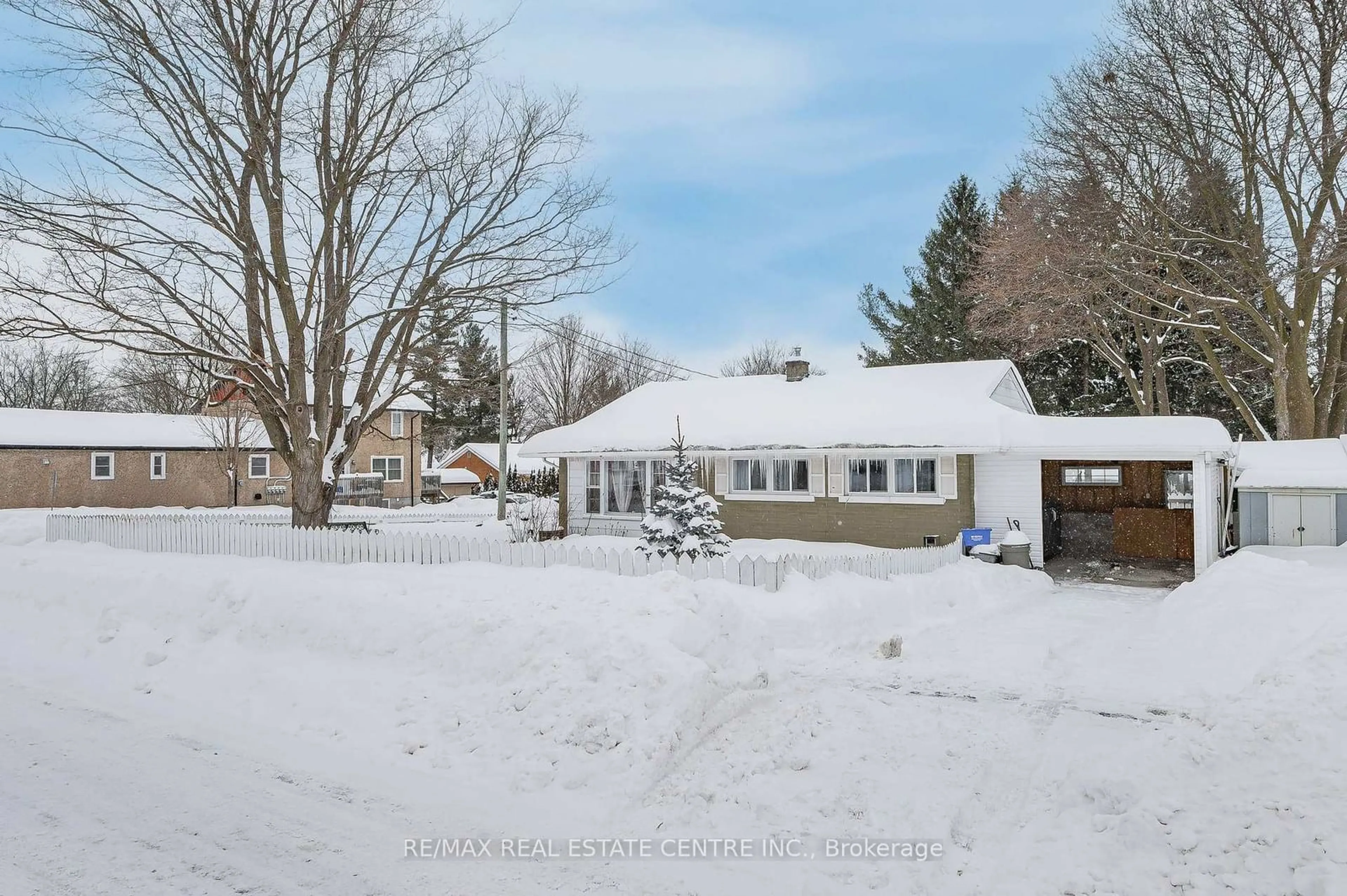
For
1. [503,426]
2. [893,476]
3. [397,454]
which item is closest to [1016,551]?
[893,476]

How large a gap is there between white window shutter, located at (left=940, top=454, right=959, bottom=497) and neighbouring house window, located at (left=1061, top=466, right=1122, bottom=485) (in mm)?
5949

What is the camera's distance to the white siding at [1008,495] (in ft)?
55.0

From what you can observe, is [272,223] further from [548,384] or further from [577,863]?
[548,384]

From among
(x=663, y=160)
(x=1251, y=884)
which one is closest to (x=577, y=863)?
(x=1251, y=884)

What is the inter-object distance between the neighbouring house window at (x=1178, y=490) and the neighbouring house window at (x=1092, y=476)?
111 cm

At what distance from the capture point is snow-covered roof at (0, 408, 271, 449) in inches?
1334

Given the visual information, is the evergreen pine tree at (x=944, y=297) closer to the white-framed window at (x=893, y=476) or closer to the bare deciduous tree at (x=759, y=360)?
the white-framed window at (x=893, y=476)

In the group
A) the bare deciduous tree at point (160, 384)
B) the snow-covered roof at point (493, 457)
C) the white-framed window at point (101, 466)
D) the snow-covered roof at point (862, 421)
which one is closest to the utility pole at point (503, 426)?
the snow-covered roof at point (862, 421)

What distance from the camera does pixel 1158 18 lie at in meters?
20.0

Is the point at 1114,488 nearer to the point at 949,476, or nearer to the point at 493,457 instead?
the point at 949,476

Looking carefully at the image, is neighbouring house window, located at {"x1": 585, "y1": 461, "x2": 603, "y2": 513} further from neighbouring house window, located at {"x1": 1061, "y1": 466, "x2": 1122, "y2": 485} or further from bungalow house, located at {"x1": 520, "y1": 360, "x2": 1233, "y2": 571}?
neighbouring house window, located at {"x1": 1061, "y1": 466, "x2": 1122, "y2": 485}

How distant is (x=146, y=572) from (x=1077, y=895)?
40.0 ft

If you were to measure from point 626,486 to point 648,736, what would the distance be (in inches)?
609

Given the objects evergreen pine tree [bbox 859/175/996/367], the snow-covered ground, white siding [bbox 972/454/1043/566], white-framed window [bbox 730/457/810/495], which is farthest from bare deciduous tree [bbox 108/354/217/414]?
evergreen pine tree [bbox 859/175/996/367]
